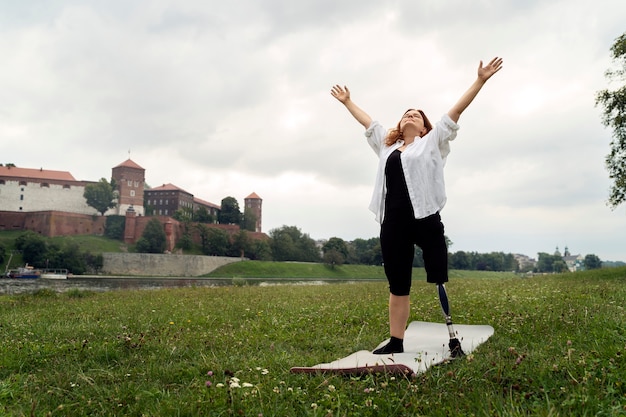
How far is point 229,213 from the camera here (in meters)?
109

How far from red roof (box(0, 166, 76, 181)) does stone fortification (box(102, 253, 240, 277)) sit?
118ft

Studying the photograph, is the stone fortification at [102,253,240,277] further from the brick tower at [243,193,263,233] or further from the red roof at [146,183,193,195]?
the brick tower at [243,193,263,233]

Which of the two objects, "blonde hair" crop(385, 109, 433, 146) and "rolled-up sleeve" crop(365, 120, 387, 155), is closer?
"blonde hair" crop(385, 109, 433, 146)

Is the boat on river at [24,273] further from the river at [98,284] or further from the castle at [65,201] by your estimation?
the castle at [65,201]

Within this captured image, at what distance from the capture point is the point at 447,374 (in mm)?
3473

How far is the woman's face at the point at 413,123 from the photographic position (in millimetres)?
5105

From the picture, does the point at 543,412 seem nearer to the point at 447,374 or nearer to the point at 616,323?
the point at 447,374

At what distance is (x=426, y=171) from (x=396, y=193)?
1.32 feet

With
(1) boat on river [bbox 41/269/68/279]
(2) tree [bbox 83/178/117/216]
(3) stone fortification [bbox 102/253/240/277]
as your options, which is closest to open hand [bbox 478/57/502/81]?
(1) boat on river [bbox 41/269/68/279]

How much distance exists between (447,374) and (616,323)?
87.7 inches

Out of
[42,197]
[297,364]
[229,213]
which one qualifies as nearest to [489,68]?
[297,364]

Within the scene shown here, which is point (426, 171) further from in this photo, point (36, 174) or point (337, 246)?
point (36, 174)

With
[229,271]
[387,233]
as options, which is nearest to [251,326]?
[387,233]

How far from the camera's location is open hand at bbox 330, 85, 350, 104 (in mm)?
5793
